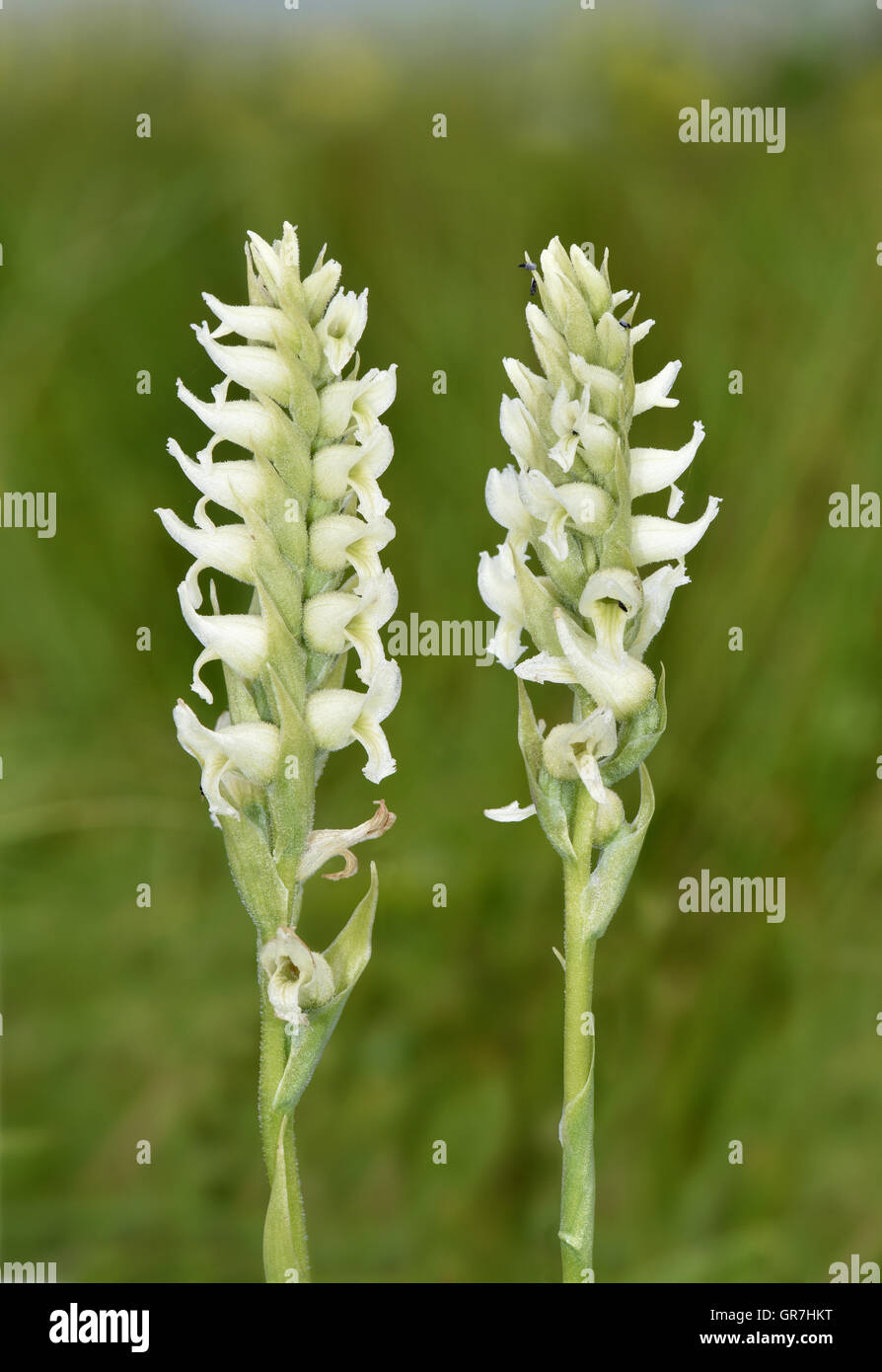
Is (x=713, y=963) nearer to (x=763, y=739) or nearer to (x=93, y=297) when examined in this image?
(x=763, y=739)

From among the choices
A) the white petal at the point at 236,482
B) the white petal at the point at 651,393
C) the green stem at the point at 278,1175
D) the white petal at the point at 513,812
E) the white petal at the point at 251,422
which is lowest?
the green stem at the point at 278,1175

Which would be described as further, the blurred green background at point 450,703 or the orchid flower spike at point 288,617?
the blurred green background at point 450,703

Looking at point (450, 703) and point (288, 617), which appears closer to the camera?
point (288, 617)

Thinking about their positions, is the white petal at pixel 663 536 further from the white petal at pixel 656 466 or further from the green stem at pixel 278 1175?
the green stem at pixel 278 1175

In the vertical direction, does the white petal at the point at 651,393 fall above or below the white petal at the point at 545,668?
above

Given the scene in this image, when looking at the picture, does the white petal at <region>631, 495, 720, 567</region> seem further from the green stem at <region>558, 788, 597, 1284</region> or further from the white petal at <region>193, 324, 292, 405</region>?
the white petal at <region>193, 324, 292, 405</region>

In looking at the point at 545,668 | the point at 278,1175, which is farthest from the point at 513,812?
the point at 278,1175

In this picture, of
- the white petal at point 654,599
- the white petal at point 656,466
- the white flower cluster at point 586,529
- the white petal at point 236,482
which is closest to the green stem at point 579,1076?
the white flower cluster at point 586,529

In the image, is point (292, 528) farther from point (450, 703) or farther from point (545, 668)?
point (450, 703)

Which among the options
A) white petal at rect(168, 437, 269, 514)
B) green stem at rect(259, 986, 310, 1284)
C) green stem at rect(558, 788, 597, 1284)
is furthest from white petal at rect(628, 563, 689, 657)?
green stem at rect(259, 986, 310, 1284)
